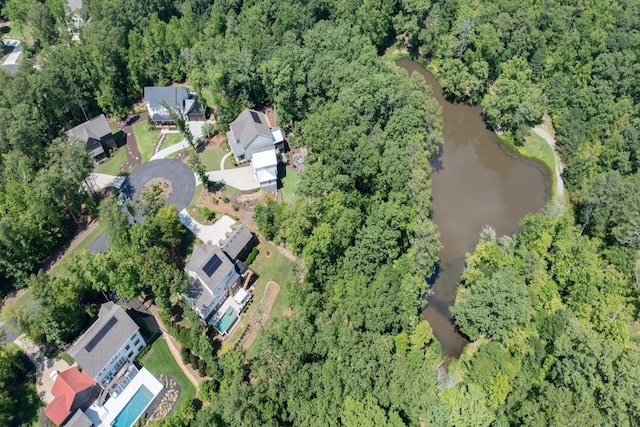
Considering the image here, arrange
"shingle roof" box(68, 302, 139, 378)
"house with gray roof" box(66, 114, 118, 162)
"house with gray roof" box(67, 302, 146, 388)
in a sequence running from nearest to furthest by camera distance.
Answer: "shingle roof" box(68, 302, 139, 378), "house with gray roof" box(67, 302, 146, 388), "house with gray roof" box(66, 114, 118, 162)

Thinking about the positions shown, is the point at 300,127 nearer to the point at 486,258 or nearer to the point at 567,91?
the point at 486,258

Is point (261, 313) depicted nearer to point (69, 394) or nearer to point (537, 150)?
point (69, 394)

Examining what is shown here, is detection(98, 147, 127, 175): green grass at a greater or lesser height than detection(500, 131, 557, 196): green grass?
greater

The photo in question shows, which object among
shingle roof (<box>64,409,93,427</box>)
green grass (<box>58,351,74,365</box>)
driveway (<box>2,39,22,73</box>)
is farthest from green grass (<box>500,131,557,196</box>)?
driveway (<box>2,39,22,73</box>)

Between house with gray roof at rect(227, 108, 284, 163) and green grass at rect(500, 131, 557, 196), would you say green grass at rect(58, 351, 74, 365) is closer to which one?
house with gray roof at rect(227, 108, 284, 163)

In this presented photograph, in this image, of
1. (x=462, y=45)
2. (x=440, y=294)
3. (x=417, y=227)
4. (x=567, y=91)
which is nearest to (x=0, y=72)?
(x=417, y=227)

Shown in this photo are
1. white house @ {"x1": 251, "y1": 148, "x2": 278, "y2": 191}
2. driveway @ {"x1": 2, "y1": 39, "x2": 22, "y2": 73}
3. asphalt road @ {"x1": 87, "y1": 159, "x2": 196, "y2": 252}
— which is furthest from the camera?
driveway @ {"x1": 2, "y1": 39, "x2": 22, "y2": 73}
